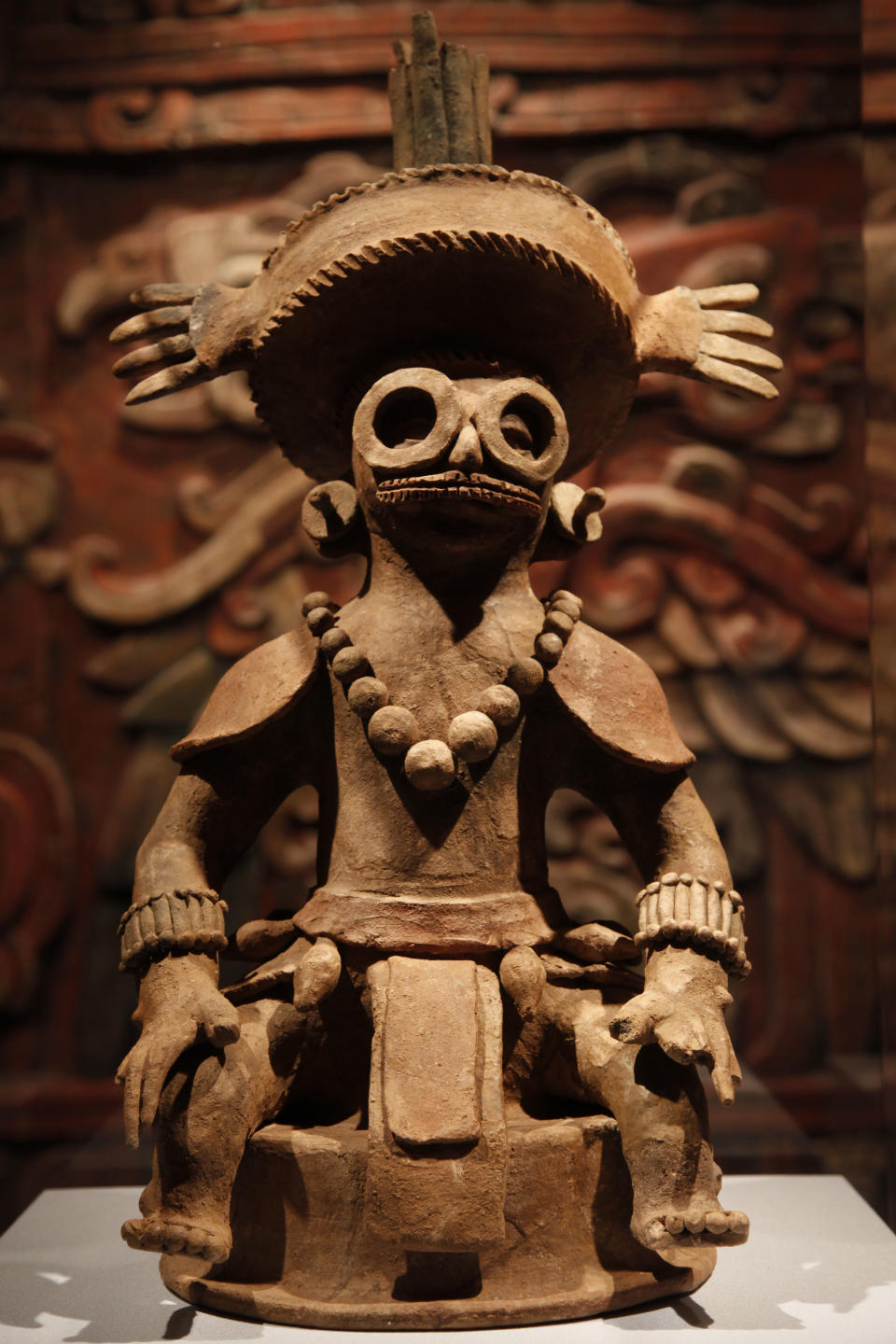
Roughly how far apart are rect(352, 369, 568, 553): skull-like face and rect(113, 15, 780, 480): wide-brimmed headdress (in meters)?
0.08

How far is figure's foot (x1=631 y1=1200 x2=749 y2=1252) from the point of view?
138cm

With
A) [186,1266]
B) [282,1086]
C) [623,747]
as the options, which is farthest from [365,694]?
[186,1266]

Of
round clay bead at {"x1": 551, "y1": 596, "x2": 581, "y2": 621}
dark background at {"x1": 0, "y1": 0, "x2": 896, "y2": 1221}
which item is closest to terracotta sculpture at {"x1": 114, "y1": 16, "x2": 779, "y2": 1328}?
round clay bead at {"x1": 551, "y1": 596, "x2": 581, "y2": 621}

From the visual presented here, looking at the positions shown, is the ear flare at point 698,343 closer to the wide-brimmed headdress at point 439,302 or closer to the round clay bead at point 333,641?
the wide-brimmed headdress at point 439,302

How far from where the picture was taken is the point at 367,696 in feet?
5.47

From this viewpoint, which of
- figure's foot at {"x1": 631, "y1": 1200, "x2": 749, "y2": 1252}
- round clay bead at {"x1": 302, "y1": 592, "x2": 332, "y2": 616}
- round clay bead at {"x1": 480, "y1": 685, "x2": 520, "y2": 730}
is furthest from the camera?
round clay bead at {"x1": 302, "y1": 592, "x2": 332, "y2": 616}

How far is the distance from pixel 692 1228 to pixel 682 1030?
0.67 ft

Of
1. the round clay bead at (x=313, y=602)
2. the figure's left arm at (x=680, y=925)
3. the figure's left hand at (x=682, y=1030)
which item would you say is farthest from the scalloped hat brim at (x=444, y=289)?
the figure's left hand at (x=682, y=1030)

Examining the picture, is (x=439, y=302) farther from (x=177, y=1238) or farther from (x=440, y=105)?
(x=177, y=1238)

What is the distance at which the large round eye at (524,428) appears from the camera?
1.64 meters

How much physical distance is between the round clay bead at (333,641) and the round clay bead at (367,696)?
6 cm

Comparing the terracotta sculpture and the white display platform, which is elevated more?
the terracotta sculpture

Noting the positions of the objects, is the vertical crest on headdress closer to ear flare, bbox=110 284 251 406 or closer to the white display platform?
ear flare, bbox=110 284 251 406

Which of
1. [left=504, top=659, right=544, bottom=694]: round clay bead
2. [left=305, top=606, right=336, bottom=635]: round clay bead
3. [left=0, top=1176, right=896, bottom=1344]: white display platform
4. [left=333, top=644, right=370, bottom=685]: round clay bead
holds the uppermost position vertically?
[left=305, top=606, right=336, bottom=635]: round clay bead
